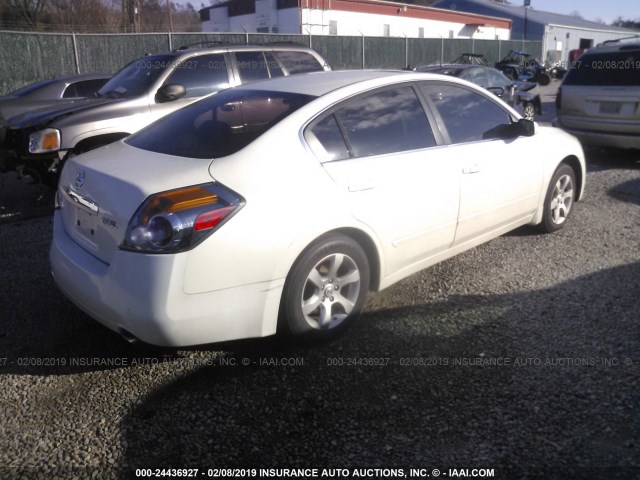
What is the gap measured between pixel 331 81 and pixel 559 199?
2.72 meters

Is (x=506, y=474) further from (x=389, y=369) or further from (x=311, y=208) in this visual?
(x=311, y=208)

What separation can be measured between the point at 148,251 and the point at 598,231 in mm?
4472

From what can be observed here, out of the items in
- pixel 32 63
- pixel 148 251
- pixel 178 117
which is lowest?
pixel 148 251

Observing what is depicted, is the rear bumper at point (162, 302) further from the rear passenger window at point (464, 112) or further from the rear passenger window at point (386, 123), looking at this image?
the rear passenger window at point (464, 112)

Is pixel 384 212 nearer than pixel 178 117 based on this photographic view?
Yes

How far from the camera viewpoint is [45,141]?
21.2ft

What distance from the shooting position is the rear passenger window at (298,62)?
26.6 ft

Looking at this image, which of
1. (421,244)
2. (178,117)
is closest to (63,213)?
(178,117)

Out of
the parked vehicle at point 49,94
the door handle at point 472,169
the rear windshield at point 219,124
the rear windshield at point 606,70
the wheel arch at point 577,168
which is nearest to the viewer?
the rear windshield at point 219,124

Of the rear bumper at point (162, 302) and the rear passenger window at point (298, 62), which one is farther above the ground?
the rear passenger window at point (298, 62)

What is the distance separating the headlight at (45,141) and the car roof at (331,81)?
320cm

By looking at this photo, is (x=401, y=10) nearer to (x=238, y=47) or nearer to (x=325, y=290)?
(x=238, y=47)

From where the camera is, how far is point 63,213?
3645 mm

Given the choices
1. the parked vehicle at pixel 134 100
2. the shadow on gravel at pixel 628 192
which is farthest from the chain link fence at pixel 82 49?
the shadow on gravel at pixel 628 192
